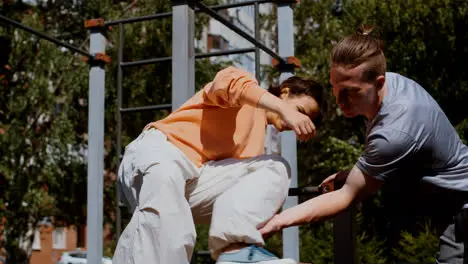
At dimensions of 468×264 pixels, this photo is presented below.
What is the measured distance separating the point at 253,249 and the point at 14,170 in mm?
13696

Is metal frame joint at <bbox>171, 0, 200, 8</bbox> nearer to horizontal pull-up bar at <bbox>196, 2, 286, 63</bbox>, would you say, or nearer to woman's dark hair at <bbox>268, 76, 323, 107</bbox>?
horizontal pull-up bar at <bbox>196, 2, 286, 63</bbox>

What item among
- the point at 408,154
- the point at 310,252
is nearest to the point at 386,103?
the point at 408,154

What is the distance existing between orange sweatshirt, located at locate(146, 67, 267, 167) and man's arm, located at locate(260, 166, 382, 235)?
1.44ft

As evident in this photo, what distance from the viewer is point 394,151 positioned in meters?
1.81

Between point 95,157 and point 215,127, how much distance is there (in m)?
2.88

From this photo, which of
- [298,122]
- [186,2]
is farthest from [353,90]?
[186,2]

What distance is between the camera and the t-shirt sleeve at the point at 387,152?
1809 mm

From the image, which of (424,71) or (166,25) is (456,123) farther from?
(166,25)

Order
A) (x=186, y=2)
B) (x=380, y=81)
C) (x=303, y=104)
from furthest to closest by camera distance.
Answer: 1. (x=186, y=2)
2. (x=303, y=104)
3. (x=380, y=81)

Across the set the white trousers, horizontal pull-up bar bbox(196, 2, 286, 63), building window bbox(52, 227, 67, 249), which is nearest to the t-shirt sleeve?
the white trousers

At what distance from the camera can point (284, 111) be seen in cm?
204

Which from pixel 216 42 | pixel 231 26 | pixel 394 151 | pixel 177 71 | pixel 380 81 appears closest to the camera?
pixel 394 151

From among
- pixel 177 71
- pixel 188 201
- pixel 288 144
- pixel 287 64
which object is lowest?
pixel 188 201

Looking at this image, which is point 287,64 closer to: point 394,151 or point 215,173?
point 215,173
